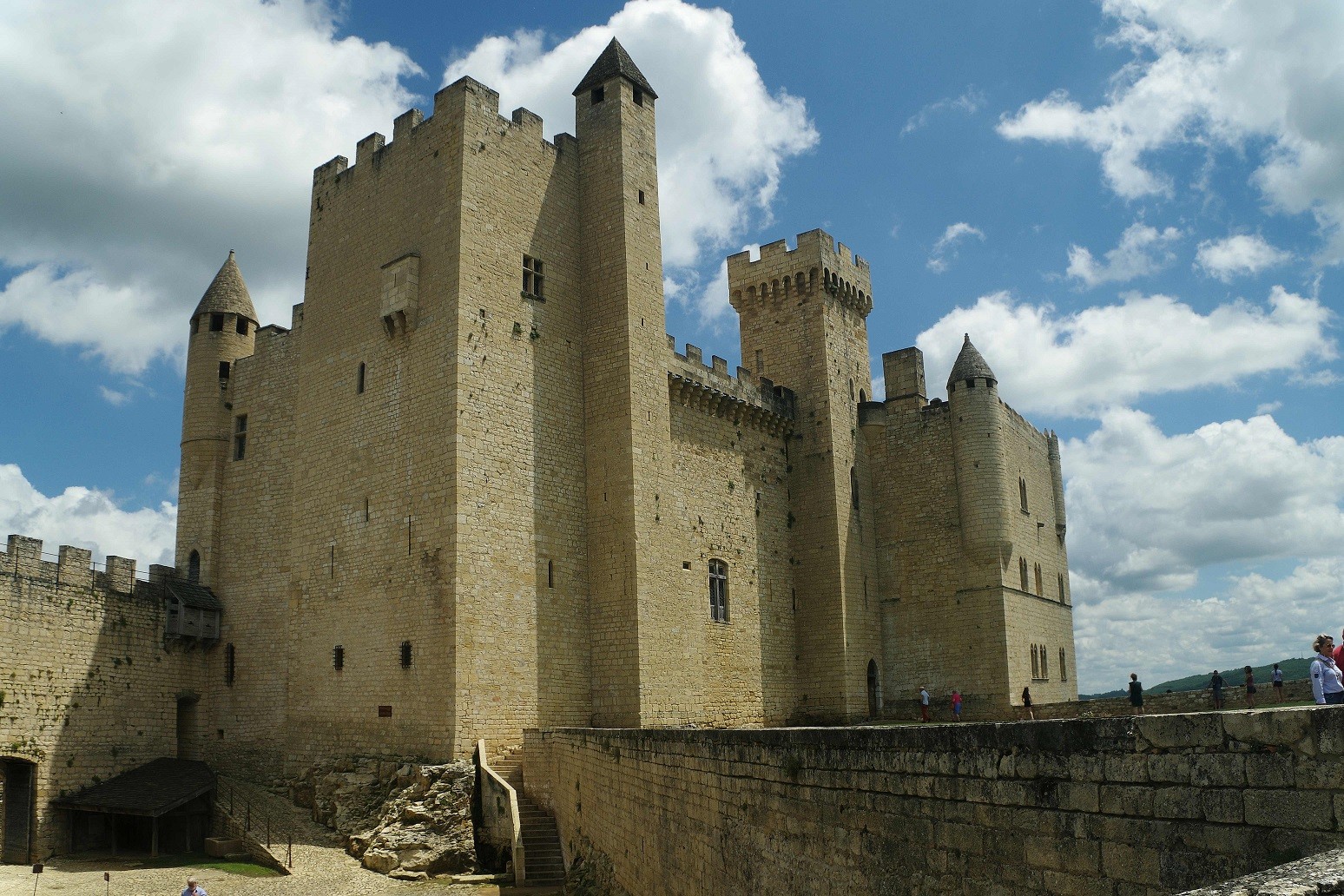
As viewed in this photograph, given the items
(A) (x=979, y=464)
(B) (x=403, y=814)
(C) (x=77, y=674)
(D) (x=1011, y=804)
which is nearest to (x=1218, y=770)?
(D) (x=1011, y=804)

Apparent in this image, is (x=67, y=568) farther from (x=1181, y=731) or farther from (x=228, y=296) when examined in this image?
(x=1181, y=731)

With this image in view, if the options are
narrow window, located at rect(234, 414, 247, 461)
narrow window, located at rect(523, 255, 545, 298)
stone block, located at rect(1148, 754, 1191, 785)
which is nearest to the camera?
stone block, located at rect(1148, 754, 1191, 785)

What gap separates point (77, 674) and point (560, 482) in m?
10.1

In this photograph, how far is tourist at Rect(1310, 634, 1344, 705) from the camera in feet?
28.4

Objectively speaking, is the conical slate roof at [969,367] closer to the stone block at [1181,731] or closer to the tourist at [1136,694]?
the tourist at [1136,694]

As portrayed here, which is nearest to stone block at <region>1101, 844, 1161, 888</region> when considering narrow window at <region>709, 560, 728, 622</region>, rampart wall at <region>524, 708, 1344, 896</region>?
rampart wall at <region>524, 708, 1344, 896</region>

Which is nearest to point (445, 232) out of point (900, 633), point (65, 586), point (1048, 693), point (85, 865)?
point (65, 586)

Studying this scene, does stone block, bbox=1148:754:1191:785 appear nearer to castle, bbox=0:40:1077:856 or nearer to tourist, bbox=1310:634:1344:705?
tourist, bbox=1310:634:1344:705

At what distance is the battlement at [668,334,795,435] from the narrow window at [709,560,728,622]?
12.5 ft

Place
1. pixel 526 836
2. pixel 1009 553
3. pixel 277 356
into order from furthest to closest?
pixel 1009 553, pixel 277 356, pixel 526 836

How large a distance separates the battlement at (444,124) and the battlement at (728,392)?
5.75m

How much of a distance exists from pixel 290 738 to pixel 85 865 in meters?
4.14

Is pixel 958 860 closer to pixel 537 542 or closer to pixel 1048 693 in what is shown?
pixel 537 542

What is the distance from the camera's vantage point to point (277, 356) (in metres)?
26.1
